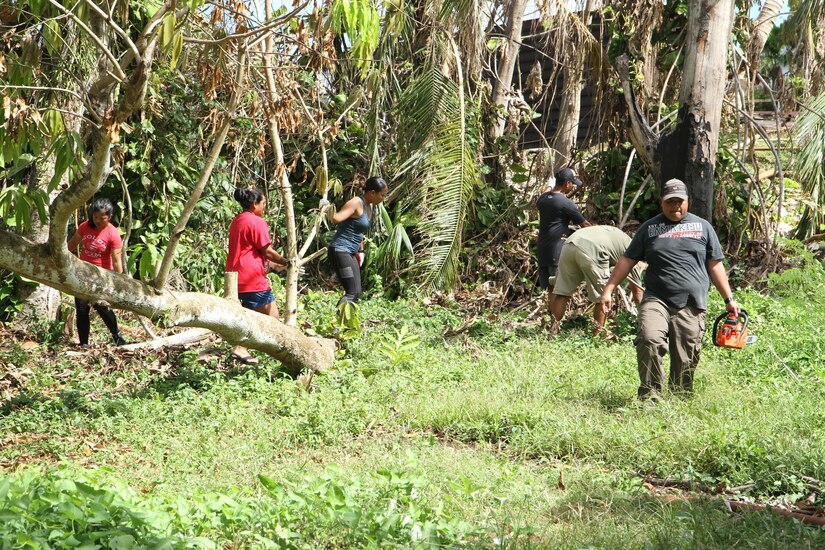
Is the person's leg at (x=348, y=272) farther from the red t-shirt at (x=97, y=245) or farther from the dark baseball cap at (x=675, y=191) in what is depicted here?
the dark baseball cap at (x=675, y=191)

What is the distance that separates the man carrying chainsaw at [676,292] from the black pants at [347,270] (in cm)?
326

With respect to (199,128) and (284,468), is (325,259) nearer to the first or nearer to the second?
(199,128)

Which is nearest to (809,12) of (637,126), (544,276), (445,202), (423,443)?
(637,126)

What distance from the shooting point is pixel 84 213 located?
11312 millimetres

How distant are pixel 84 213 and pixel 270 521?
7887 mm

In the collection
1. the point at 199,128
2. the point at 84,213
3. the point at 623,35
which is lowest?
the point at 84,213

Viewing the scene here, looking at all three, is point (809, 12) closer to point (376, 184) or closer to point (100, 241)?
point (376, 184)

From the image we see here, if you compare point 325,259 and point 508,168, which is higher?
point 508,168

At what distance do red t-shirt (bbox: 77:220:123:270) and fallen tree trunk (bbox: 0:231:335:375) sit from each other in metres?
2.22

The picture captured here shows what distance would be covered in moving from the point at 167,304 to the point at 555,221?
4.93 metres

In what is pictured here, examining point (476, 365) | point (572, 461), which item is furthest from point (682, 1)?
point (572, 461)

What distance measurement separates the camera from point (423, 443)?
635cm

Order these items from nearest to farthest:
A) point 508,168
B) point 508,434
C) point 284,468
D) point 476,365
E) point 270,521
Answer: point 270,521, point 284,468, point 508,434, point 476,365, point 508,168

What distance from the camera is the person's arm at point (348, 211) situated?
8867 millimetres
